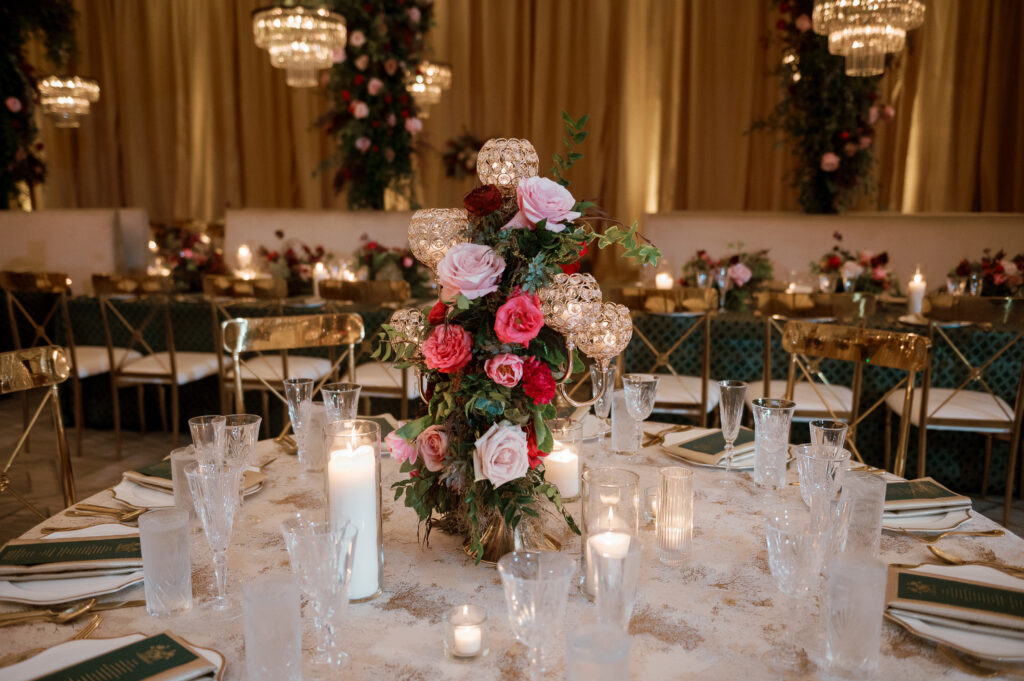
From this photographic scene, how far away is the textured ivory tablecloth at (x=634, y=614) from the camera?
93cm

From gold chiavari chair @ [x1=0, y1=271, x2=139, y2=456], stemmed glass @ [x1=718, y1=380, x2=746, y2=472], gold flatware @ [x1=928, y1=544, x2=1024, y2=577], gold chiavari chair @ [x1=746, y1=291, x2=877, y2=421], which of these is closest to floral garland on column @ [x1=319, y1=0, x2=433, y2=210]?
gold chiavari chair @ [x1=0, y1=271, x2=139, y2=456]

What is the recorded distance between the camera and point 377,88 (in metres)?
4.93

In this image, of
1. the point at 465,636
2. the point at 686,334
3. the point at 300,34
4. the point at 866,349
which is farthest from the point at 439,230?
the point at 300,34

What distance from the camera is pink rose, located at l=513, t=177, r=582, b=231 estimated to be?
1.08 metres

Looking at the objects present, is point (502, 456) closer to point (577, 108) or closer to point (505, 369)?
point (505, 369)

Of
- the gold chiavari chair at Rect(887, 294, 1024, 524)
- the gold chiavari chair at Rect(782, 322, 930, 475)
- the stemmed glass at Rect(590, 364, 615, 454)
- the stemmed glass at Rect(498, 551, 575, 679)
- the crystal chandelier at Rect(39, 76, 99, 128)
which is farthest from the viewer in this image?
the crystal chandelier at Rect(39, 76, 99, 128)

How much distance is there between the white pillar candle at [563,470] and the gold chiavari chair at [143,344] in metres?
2.70

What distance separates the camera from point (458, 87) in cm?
780

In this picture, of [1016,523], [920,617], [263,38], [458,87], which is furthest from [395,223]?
[920,617]

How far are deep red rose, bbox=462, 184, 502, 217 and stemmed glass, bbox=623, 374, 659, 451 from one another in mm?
639

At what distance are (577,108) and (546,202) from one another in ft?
22.2

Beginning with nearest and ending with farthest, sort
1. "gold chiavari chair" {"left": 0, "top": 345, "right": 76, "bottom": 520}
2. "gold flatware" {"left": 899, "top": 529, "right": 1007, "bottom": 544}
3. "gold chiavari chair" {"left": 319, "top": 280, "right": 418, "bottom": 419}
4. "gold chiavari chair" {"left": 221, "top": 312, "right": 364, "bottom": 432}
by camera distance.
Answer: "gold flatware" {"left": 899, "top": 529, "right": 1007, "bottom": 544} < "gold chiavari chair" {"left": 0, "top": 345, "right": 76, "bottom": 520} < "gold chiavari chair" {"left": 221, "top": 312, "right": 364, "bottom": 432} < "gold chiavari chair" {"left": 319, "top": 280, "right": 418, "bottom": 419}

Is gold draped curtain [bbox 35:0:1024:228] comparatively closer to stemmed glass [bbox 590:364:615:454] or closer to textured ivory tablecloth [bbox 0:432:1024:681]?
stemmed glass [bbox 590:364:615:454]

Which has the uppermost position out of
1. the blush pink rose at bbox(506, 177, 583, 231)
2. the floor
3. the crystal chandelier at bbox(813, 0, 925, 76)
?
the crystal chandelier at bbox(813, 0, 925, 76)
